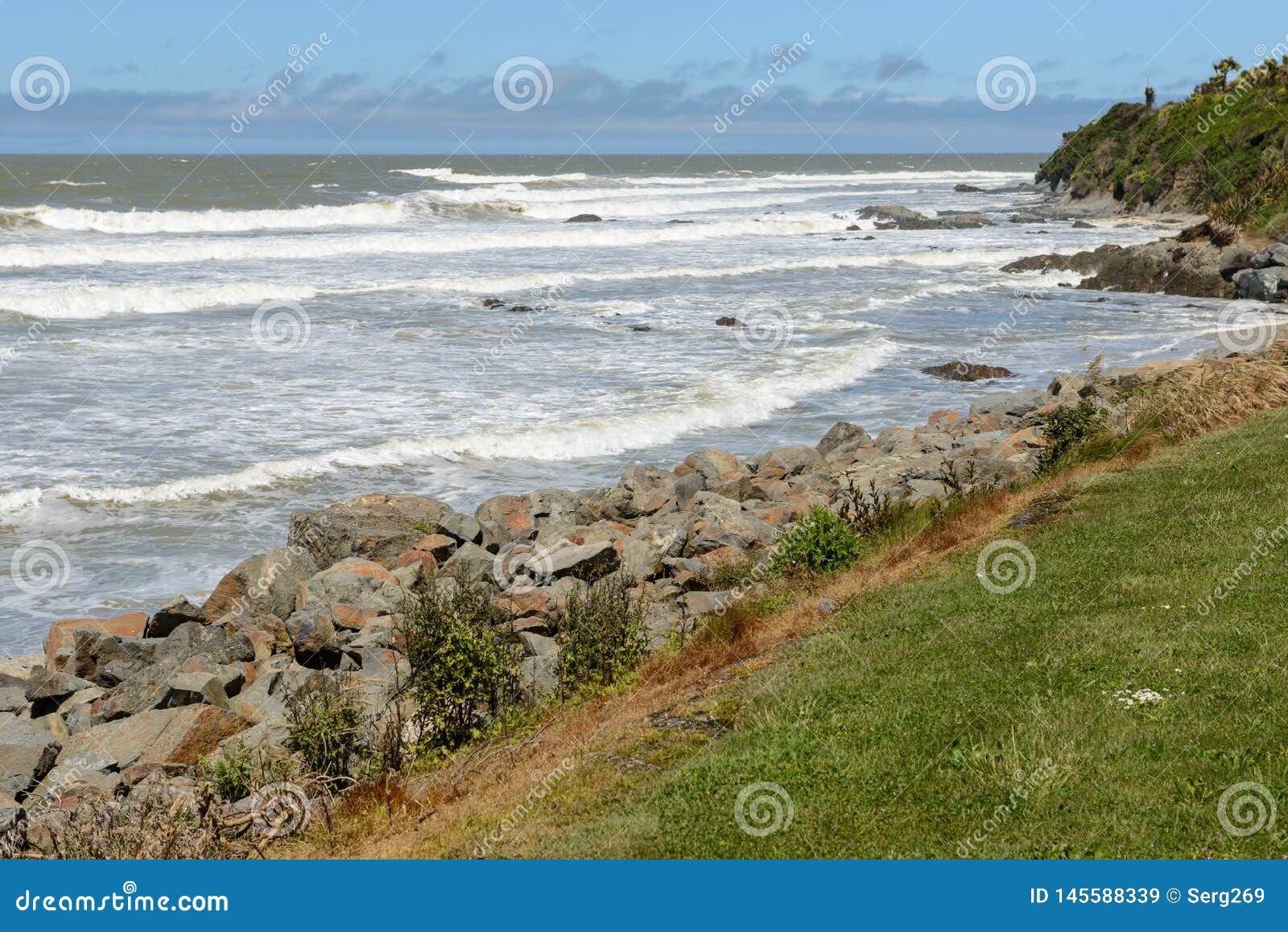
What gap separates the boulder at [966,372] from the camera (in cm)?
2634

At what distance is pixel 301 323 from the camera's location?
106ft

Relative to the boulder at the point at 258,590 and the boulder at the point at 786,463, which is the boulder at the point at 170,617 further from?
the boulder at the point at 786,463

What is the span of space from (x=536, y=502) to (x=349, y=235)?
144ft

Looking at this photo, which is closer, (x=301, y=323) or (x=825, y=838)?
(x=825, y=838)

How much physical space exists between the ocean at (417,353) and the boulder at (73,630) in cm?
75

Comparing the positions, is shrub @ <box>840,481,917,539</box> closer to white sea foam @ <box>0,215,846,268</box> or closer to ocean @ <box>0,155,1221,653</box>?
ocean @ <box>0,155,1221,653</box>

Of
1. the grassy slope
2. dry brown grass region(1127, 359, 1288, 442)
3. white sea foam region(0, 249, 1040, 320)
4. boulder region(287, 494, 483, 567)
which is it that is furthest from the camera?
white sea foam region(0, 249, 1040, 320)

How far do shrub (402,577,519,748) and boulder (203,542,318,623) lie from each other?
3.83 metres

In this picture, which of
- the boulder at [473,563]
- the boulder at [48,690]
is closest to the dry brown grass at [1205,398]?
the boulder at [473,563]

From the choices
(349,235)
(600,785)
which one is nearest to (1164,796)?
(600,785)

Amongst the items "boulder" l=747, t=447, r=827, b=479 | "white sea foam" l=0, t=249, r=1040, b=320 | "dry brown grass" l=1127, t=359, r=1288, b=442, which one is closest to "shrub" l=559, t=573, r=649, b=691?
"boulder" l=747, t=447, r=827, b=479

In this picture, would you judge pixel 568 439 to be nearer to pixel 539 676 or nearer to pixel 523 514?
pixel 523 514

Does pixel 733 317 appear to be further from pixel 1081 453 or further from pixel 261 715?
pixel 261 715

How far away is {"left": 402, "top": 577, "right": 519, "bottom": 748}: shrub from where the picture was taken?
8531 mm
